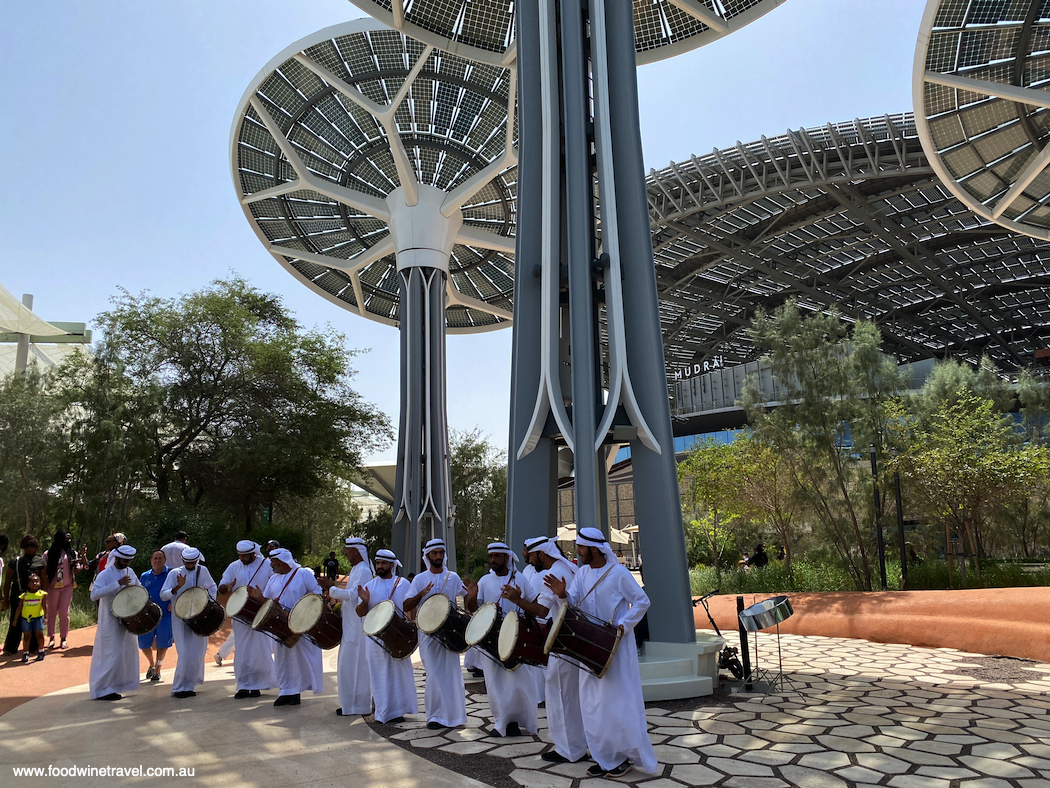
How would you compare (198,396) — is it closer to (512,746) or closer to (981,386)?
(512,746)

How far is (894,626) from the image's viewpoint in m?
12.7

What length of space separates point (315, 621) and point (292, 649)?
88 cm

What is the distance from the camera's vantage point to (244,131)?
20.8 metres

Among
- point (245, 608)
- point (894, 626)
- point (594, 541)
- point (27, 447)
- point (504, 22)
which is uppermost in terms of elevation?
point (504, 22)

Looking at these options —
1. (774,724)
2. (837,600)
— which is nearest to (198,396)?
(837,600)

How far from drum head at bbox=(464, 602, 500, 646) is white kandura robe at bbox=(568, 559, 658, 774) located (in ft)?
3.15

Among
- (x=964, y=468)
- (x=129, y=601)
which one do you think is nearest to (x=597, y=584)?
(x=129, y=601)

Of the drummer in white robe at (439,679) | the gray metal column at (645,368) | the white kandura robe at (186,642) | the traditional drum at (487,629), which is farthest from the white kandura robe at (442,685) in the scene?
the white kandura robe at (186,642)

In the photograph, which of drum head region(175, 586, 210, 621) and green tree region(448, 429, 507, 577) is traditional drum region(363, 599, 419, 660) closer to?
drum head region(175, 586, 210, 621)

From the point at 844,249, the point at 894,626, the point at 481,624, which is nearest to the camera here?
the point at 481,624

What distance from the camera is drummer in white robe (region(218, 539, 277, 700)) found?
8.97 m

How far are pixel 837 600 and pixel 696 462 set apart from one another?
9426 mm

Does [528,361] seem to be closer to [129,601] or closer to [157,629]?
[129,601]

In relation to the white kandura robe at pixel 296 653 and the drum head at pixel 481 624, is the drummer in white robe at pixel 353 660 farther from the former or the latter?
the drum head at pixel 481 624
